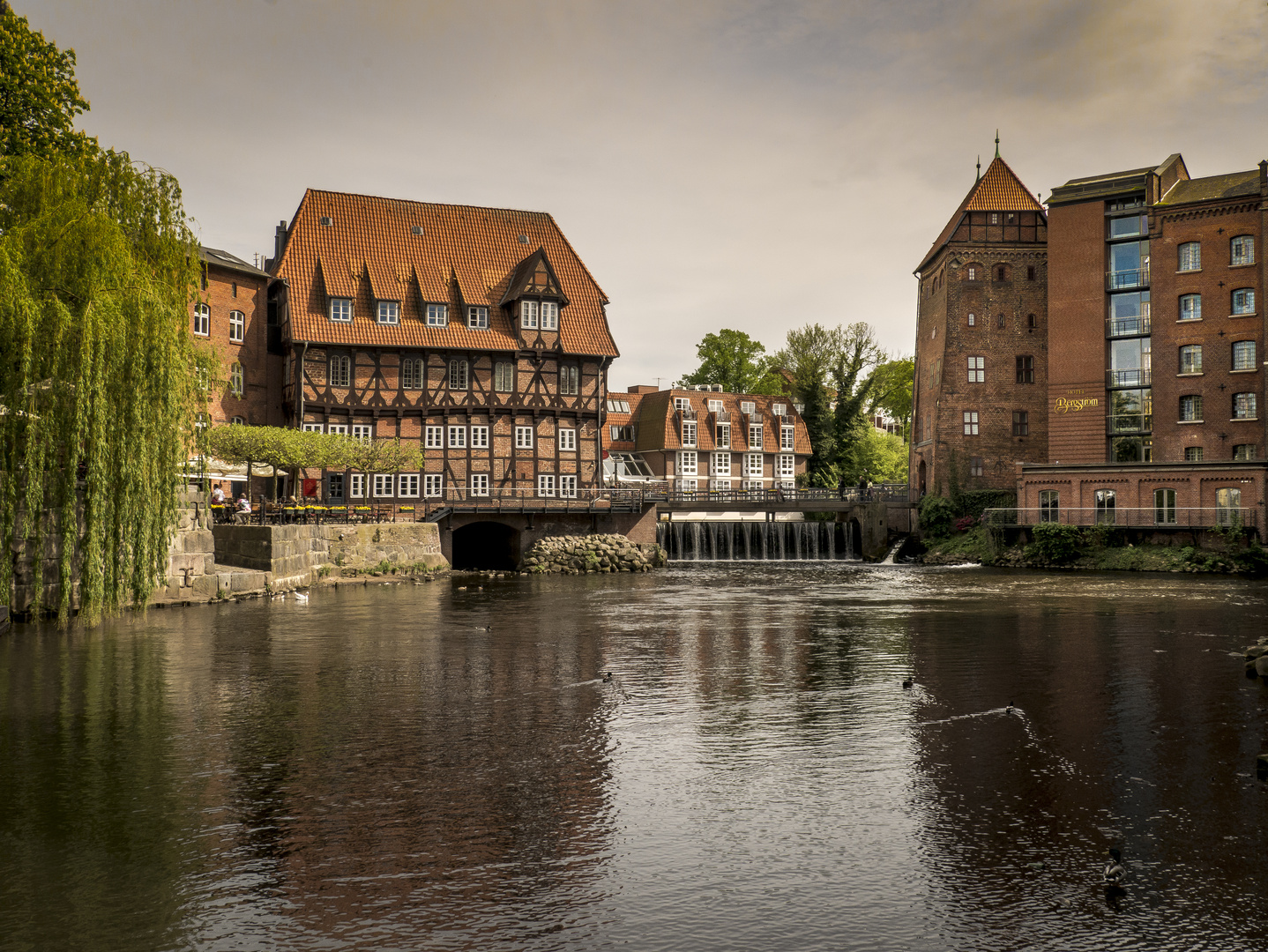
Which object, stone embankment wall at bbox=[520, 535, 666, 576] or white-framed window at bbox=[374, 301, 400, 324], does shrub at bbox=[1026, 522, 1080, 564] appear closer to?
stone embankment wall at bbox=[520, 535, 666, 576]

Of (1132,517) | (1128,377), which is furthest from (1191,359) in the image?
(1132,517)

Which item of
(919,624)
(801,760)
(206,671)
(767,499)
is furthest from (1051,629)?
(767,499)

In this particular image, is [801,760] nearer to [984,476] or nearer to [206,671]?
[206,671]

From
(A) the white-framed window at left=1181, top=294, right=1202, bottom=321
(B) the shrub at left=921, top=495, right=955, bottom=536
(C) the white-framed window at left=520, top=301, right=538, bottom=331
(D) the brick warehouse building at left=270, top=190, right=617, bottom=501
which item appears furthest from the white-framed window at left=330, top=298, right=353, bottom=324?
(A) the white-framed window at left=1181, top=294, right=1202, bottom=321

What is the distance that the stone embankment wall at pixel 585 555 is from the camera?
137ft

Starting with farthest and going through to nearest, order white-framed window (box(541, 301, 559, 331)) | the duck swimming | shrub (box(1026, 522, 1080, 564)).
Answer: white-framed window (box(541, 301, 559, 331)), shrub (box(1026, 522, 1080, 564)), the duck swimming

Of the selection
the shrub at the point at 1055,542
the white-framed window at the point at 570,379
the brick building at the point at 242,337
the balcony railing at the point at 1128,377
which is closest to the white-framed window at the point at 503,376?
the white-framed window at the point at 570,379

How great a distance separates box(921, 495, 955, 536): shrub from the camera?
52156 mm

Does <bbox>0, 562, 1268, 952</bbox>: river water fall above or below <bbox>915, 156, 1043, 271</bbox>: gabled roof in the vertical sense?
below

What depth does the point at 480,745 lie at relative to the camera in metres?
12.0

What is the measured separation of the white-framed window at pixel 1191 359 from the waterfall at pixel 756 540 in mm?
17228

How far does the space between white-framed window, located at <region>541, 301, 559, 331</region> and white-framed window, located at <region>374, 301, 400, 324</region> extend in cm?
671

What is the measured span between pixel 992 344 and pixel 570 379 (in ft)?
74.9

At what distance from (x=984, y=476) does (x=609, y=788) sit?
1864 inches
